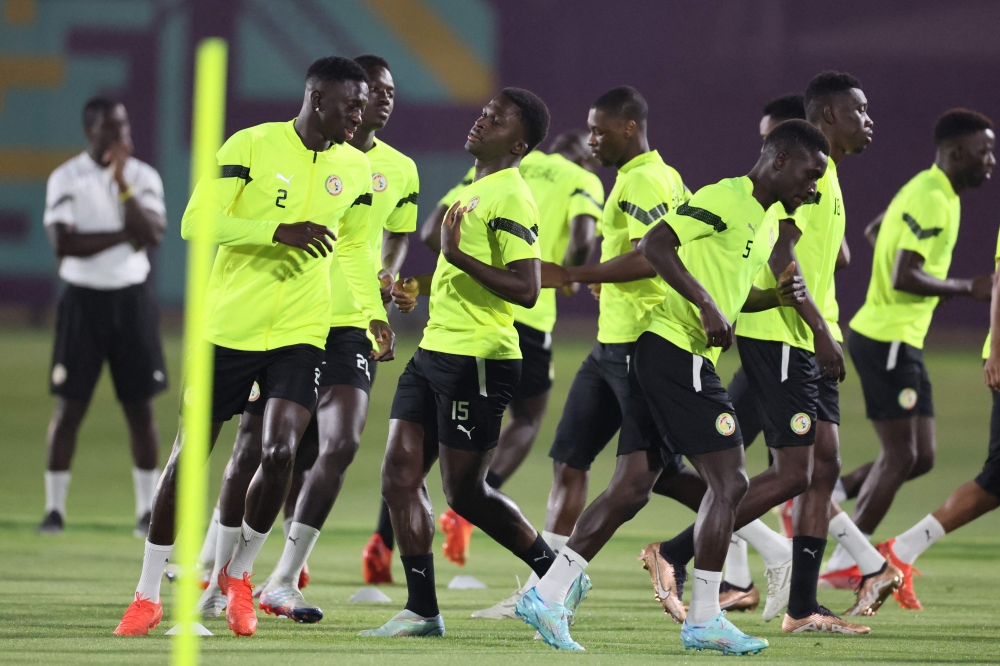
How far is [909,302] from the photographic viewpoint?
864 centimetres

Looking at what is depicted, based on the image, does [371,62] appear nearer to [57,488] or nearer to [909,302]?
[909,302]

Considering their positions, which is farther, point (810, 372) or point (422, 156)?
point (422, 156)

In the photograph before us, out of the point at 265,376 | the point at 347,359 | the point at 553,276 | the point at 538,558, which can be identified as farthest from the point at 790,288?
the point at 265,376

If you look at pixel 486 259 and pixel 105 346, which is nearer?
pixel 486 259

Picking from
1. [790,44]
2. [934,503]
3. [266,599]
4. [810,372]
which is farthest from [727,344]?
[790,44]

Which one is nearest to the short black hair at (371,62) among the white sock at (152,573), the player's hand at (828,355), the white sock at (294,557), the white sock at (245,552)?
the white sock at (294,557)

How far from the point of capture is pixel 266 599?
21.9 ft

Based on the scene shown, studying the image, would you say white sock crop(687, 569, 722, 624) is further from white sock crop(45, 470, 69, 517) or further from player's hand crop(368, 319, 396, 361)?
white sock crop(45, 470, 69, 517)

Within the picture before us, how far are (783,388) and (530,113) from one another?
5.34 feet

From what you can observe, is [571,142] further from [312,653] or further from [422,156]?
[422,156]

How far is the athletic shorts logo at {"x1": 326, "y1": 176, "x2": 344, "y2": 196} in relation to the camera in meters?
6.46

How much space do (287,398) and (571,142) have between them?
13.2 feet

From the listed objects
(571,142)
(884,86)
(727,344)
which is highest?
(884,86)

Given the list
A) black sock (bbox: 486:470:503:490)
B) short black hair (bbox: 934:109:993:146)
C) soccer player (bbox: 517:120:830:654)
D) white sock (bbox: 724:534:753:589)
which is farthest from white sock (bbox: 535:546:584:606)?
short black hair (bbox: 934:109:993:146)
